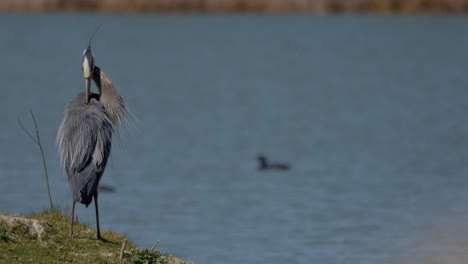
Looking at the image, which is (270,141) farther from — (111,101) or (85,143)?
(85,143)

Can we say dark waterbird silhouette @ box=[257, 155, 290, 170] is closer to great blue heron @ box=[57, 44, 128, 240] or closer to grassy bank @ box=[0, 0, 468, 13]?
great blue heron @ box=[57, 44, 128, 240]

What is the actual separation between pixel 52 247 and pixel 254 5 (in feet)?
154

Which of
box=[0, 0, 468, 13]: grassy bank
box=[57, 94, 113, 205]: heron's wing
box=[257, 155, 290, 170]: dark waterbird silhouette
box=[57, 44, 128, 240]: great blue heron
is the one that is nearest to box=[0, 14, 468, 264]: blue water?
box=[257, 155, 290, 170]: dark waterbird silhouette

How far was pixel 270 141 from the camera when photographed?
27.2 m

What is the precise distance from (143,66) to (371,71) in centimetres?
856

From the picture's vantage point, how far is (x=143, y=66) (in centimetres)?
4475

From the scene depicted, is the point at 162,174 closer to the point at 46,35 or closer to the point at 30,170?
the point at 30,170

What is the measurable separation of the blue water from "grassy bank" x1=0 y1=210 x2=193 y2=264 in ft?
5.42

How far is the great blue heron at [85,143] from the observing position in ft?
32.8

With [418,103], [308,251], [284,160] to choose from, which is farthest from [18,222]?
[418,103]

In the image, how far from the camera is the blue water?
53.0 feet

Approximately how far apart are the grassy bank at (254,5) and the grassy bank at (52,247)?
45.9m

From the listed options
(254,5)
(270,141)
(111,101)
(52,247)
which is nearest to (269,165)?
(270,141)

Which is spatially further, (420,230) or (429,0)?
(429,0)
